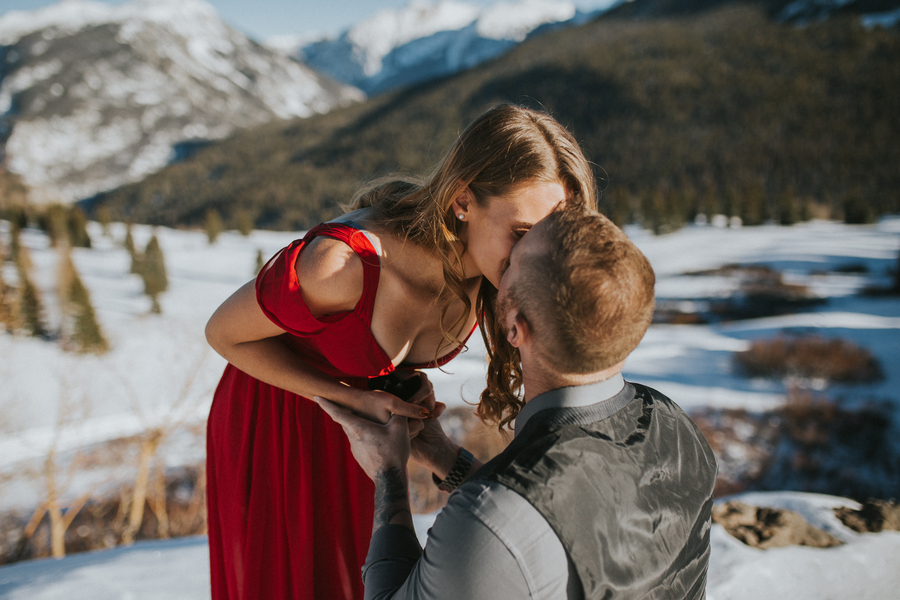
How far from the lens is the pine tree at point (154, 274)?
17172mm

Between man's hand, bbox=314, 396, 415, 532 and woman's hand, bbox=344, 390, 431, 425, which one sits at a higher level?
woman's hand, bbox=344, 390, 431, 425

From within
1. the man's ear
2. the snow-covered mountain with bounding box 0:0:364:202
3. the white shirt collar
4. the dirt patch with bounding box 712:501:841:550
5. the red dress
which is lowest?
the snow-covered mountain with bounding box 0:0:364:202

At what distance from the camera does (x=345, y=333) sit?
53.9 inches

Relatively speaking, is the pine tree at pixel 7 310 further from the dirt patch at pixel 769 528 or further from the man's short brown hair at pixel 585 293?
the dirt patch at pixel 769 528

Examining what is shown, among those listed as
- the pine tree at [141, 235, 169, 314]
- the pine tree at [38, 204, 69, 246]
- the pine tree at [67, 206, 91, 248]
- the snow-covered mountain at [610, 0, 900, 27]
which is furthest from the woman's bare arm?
the snow-covered mountain at [610, 0, 900, 27]

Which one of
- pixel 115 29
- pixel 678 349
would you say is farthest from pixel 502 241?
pixel 115 29

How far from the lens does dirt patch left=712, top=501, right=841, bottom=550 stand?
2129 mm

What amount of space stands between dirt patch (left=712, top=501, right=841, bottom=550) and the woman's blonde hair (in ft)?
5.82

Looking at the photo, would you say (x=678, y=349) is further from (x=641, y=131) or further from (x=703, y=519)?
(x=641, y=131)

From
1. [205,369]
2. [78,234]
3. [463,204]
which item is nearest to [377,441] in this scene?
[463,204]

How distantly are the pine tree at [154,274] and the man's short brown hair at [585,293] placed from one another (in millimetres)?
19109

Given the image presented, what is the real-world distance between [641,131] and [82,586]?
235 ft

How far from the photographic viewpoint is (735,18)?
80.8m

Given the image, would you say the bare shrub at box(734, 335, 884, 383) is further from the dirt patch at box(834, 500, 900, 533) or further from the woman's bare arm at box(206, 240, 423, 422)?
the woman's bare arm at box(206, 240, 423, 422)
